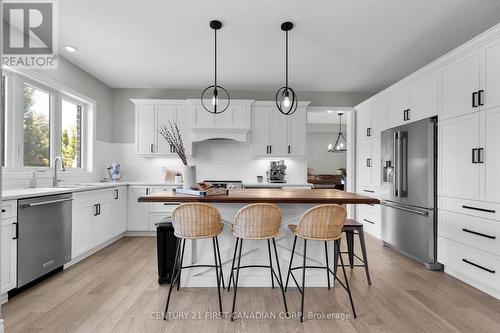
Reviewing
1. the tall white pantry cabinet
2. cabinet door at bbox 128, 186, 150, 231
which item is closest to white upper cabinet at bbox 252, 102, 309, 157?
the tall white pantry cabinet

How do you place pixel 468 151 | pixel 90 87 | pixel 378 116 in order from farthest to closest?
pixel 90 87
pixel 378 116
pixel 468 151

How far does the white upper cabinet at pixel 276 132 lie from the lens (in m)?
5.08

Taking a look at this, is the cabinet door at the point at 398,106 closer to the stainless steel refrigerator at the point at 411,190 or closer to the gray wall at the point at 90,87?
the stainless steel refrigerator at the point at 411,190

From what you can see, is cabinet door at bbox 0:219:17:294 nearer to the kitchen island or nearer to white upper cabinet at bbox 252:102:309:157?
the kitchen island

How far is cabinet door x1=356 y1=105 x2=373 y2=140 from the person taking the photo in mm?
4836

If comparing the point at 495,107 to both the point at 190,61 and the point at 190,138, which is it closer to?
the point at 190,61

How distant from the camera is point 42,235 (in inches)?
109

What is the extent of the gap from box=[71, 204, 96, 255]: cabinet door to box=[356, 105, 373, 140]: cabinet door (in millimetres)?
4400

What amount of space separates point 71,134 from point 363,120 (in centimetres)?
483

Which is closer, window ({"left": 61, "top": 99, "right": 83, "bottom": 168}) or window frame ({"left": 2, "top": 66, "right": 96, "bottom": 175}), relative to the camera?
window frame ({"left": 2, "top": 66, "right": 96, "bottom": 175})

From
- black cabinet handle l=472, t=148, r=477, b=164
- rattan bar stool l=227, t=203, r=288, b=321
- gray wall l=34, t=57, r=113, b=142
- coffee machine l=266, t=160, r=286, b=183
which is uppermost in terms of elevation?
gray wall l=34, t=57, r=113, b=142

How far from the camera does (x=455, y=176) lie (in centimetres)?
298

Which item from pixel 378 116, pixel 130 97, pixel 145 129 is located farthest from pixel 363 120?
pixel 130 97

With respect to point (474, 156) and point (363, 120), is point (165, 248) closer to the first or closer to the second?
point (474, 156)
